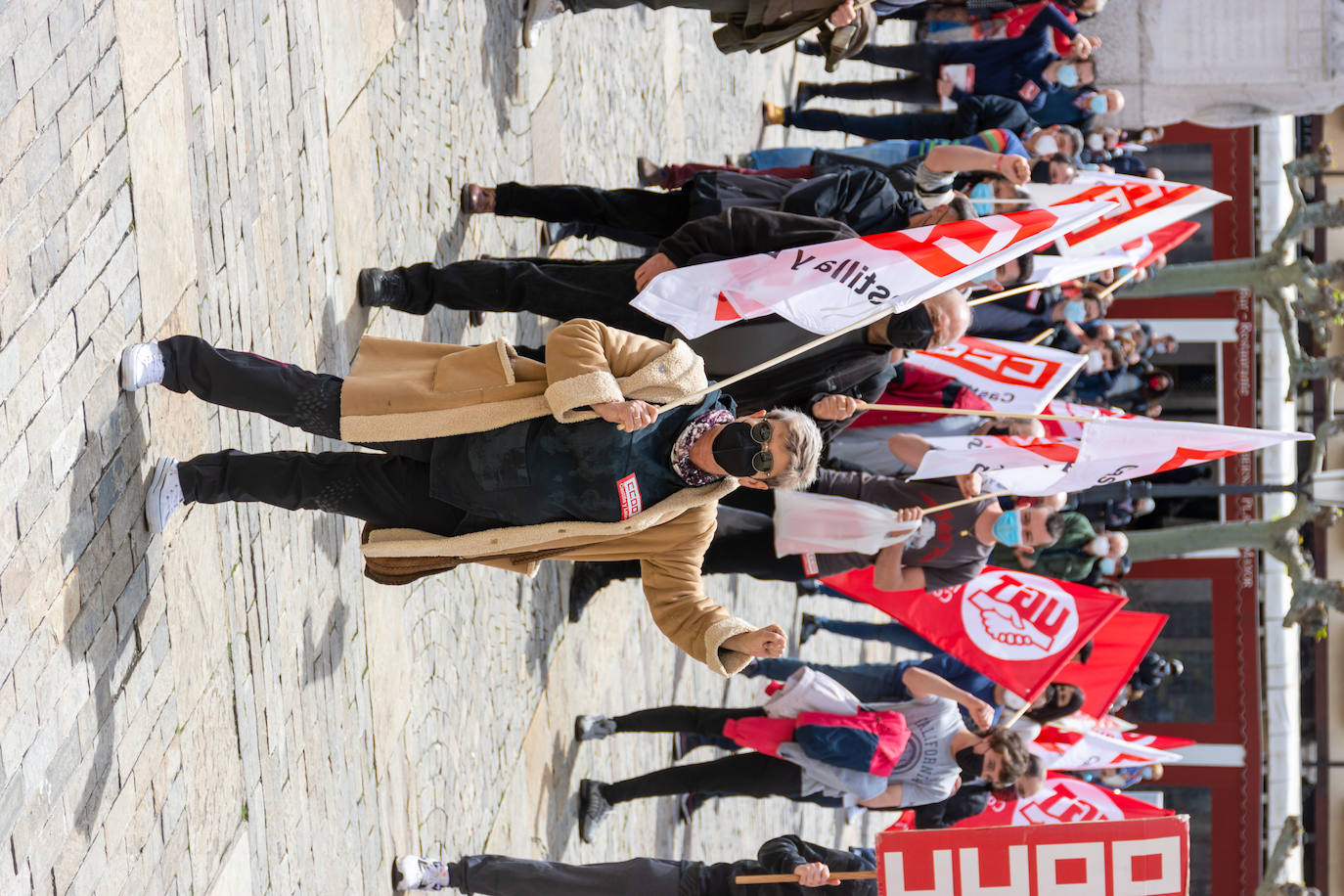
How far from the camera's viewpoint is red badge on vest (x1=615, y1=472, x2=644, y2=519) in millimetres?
4695

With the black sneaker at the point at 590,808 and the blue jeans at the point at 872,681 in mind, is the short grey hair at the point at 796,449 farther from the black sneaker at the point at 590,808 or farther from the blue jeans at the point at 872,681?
the blue jeans at the point at 872,681

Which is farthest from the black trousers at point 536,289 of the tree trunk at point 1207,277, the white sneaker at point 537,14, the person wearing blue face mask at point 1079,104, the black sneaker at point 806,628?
the tree trunk at point 1207,277

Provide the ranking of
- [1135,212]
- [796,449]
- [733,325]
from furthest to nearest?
[1135,212] < [733,325] < [796,449]

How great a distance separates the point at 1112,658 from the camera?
862 centimetres

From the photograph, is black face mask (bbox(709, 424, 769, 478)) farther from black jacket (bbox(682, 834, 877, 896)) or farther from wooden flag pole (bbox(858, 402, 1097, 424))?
black jacket (bbox(682, 834, 877, 896))

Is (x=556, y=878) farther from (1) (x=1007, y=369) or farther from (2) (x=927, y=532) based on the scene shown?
(1) (x=1007, y=369)

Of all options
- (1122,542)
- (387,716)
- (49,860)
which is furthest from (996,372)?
(49,860)

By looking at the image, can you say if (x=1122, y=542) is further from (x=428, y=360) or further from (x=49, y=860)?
(x=49, y=860)

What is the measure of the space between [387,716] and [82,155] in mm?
2953

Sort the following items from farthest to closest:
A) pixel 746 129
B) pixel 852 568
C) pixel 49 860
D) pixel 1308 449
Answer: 1. pixel 1308 449
2. pixel 746 129
3. pixel 852 568
4. pixel 49 860

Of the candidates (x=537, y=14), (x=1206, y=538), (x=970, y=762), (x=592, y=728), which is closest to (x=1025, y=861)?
(x=970, y=762)

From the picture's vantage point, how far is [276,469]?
4.91 metres

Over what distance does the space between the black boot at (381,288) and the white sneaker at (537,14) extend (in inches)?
93.8

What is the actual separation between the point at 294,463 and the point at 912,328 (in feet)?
8.75
